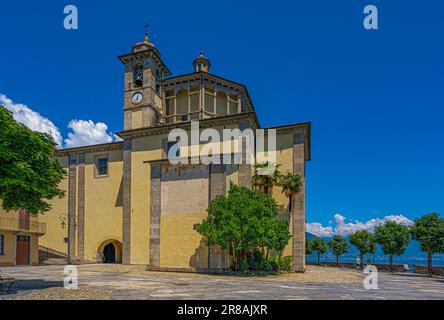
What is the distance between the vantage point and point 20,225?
Result: 33.3 metres

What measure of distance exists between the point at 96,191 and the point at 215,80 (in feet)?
59.2

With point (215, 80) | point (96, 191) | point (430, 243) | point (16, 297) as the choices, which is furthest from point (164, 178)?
point (430, 243)

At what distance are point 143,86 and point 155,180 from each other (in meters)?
12.8

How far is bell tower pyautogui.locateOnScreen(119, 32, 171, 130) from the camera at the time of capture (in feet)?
120

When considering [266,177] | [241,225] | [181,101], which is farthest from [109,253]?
[266,177]

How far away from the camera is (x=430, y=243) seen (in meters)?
32.8

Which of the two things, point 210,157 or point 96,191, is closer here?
point 210,157

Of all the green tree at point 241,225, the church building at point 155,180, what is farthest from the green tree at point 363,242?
the green tree at point 241,225

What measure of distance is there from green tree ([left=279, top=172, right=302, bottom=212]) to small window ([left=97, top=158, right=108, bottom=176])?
1963 centimetres

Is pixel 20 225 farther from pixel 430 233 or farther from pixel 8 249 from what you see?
pixel 430 233

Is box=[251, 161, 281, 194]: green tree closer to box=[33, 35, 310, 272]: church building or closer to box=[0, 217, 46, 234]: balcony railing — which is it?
box=[33, 35, 310, 272]: church building

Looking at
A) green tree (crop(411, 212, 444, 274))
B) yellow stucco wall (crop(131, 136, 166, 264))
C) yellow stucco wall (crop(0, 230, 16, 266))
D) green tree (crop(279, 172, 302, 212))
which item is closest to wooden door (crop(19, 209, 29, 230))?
yellow stucco wall (crop(0, 230, 16, 266))

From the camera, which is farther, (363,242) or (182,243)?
(363,242)
